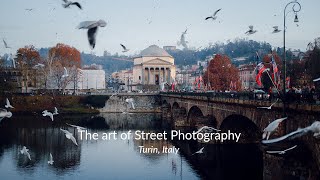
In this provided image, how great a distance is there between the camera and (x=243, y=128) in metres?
49.7

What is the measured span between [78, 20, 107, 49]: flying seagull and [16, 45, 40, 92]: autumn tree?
328ft

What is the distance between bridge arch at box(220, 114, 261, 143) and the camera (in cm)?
4706

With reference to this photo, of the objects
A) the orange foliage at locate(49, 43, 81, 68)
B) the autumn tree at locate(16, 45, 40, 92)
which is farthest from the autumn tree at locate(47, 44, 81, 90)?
the autumn tree at locate(16, 45, 40, 92)

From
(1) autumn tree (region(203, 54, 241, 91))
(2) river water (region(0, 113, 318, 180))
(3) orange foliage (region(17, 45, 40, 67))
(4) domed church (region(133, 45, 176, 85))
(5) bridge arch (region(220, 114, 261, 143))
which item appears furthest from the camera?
(4) domed church (region(133, 45, 176, 85))

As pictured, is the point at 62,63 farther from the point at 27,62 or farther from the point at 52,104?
the point at 52,104

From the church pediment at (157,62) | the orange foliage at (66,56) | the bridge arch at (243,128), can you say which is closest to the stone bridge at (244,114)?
the bridge arch at (243,128)

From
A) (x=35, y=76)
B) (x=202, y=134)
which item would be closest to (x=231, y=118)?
(x=202, y=134)

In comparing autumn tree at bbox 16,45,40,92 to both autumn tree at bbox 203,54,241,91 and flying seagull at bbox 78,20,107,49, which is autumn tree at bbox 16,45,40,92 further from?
flying seagull at bbox 78,20,107,49

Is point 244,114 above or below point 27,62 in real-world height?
below

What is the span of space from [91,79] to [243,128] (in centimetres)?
10790

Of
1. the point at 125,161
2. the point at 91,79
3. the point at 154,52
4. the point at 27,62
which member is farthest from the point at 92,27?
the point at 154,52

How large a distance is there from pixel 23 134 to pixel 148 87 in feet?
298

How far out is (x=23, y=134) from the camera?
60.9m

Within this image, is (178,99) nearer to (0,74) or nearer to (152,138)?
(152,138)
